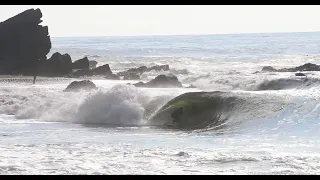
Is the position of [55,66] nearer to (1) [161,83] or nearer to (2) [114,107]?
(1) [161,83]

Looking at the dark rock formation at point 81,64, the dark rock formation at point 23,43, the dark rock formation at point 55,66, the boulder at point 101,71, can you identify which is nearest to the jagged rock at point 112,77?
the boulder at point 101,71

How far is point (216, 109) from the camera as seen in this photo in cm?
1440

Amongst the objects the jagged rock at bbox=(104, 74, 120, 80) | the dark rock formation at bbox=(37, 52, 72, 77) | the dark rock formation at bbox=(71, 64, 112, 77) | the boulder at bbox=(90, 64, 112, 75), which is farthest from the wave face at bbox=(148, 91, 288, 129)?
the dark rock formation at bbox=(37, 52, 72, 77)

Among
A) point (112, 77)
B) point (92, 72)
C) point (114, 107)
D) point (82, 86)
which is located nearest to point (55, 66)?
point (92, 72)

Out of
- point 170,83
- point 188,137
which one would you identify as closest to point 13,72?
point 170,83

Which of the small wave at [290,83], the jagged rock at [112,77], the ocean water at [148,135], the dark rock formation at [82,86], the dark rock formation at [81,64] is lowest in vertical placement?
the ocean water at [148,135]

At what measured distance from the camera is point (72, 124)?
1416 cm

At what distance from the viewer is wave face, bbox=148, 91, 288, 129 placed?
1321cm

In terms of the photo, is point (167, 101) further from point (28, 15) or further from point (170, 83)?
point (28, 15)

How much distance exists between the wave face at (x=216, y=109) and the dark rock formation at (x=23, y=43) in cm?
2361

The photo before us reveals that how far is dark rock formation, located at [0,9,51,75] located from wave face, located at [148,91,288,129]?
930 inches

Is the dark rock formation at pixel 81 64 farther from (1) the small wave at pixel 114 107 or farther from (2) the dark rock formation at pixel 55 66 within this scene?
(1) the small wave at pixel 114 107

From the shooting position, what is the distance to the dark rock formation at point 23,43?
37344 millimetres

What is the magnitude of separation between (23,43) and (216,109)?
1060 inches
